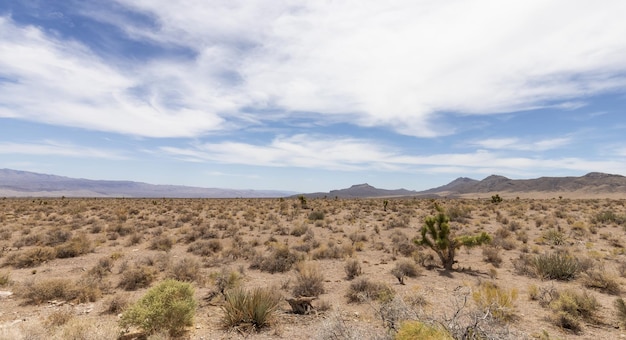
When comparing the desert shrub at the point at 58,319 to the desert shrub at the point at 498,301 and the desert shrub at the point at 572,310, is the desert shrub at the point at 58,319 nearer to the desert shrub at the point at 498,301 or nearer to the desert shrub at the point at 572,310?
the desert shrub at the point at 498,301

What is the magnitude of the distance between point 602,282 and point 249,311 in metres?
9.97

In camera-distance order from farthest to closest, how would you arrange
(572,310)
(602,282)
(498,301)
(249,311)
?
(602,282) < (498,301) < (572,310) < (249,311)

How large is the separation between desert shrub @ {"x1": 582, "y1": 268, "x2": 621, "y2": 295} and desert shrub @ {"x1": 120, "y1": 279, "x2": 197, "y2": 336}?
36.2ft

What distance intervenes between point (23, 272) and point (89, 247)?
3.54m

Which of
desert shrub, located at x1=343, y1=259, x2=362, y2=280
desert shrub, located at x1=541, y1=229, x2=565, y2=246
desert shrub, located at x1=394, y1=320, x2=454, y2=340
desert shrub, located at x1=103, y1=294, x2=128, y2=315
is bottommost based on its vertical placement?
desert shrub, located at x1=103, y1=294, x2=128, y2=315

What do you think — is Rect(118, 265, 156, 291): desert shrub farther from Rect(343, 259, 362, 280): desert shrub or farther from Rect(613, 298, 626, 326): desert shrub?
Rect(613, 298, 626, 326): desert shrub

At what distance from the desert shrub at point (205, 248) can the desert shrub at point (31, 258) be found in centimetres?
538

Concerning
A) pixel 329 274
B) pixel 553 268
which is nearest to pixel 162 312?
pixel 329 274

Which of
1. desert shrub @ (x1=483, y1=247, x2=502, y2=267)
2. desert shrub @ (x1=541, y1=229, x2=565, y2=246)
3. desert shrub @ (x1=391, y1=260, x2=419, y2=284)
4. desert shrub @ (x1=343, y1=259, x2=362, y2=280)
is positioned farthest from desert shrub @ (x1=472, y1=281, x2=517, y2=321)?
desert shrub @ (x1=541, y1=229, x2=565, y2=246)

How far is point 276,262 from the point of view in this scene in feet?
40.2

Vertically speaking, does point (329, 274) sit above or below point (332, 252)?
below

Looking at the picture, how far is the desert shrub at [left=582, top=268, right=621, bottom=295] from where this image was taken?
30.4 ft

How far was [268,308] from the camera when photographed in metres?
7.16

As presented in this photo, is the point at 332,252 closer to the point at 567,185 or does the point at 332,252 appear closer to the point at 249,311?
the point at 249,311
